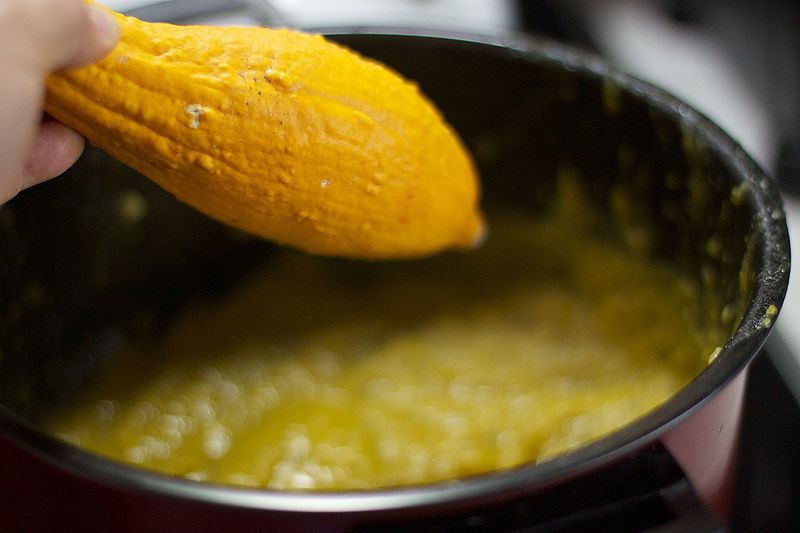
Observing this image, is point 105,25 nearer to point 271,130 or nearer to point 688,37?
point 271,130

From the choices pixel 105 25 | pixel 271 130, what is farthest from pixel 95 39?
pixel 271 130

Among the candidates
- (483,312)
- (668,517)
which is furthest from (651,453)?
(483,312)

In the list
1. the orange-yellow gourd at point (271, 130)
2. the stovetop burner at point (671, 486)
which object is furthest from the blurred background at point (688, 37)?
the orange-yellow gourd at point (271, 130)

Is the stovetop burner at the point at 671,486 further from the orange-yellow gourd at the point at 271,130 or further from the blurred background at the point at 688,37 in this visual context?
the orange-yellow gourd at the point at 271,130

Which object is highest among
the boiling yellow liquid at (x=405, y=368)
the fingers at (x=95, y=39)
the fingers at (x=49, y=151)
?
the fingers at (x=95, y=39)

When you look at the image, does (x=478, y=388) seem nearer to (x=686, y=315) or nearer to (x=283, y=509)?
(x=686, y=315)

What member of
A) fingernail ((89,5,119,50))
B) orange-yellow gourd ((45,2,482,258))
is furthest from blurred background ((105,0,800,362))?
fingernail ((89,5,119,50))
